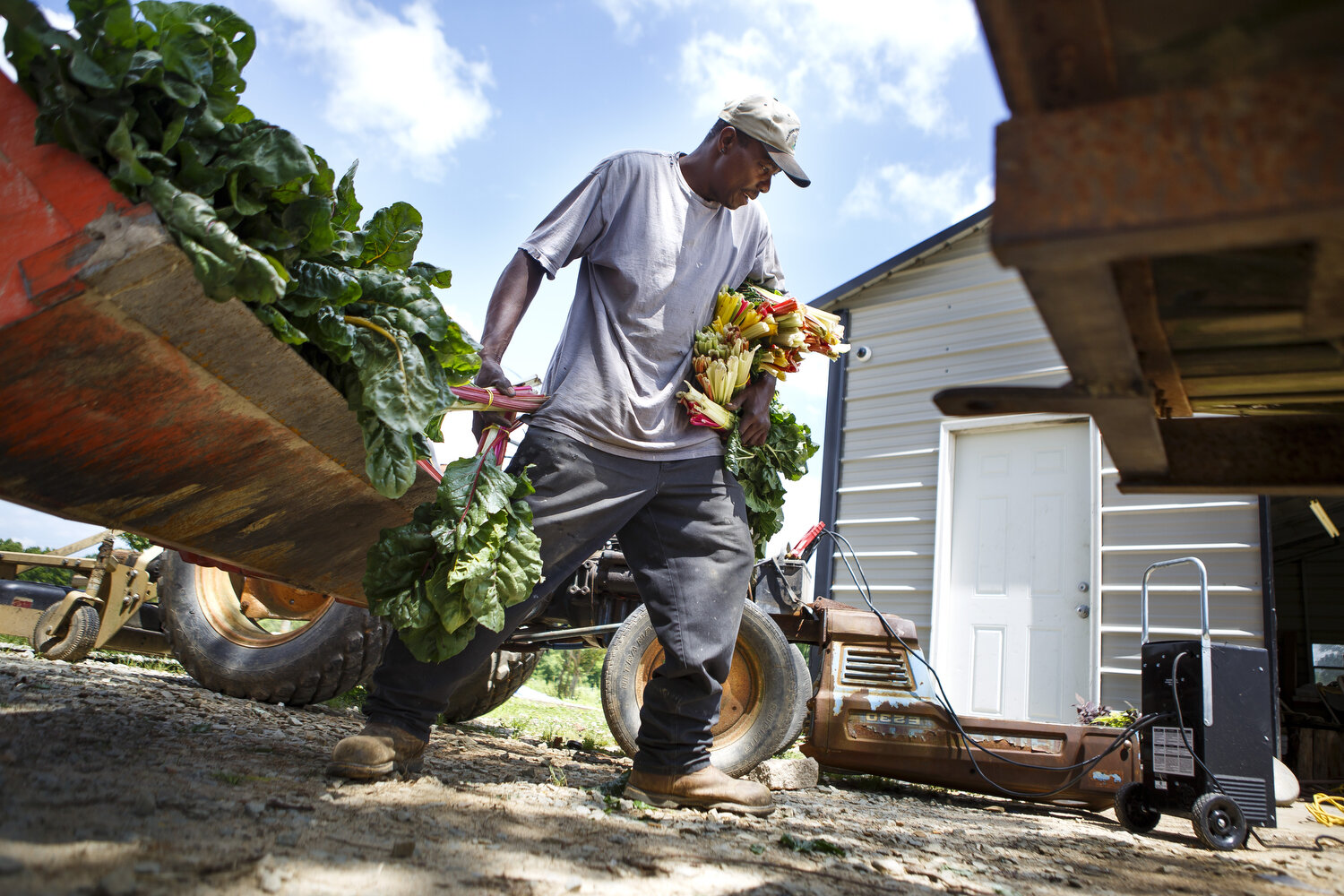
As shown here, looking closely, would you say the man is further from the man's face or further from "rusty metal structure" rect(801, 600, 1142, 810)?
"rusty metal structure" rect(801, 600, 1142, 810)

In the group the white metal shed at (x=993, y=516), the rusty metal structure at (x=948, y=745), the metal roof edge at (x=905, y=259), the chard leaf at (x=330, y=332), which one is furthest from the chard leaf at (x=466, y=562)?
the metal roof edge at (x=905, y=259)

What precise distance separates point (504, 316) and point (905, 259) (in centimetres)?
646

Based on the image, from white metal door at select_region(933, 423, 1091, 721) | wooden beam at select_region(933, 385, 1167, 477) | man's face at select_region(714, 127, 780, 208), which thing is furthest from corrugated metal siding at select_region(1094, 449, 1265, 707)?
wooden beam at select_region(933, 385, 1167, 477)

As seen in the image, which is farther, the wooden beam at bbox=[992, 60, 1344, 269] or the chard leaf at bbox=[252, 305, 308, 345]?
the chard leaf at bbox=[252, 305, 308, 345]

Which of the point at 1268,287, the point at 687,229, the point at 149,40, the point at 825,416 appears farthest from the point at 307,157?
the point at 825,416

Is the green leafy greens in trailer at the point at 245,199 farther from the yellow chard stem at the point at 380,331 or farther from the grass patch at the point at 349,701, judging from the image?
the grass patch at the point at 349,701

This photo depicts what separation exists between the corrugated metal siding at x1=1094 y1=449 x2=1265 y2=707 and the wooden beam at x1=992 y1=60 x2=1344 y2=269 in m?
6.08

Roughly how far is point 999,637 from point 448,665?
565 centimetres

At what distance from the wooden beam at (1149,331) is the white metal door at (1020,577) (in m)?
5.66

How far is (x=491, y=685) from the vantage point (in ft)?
15.6

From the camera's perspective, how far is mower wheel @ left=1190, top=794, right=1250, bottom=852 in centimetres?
314

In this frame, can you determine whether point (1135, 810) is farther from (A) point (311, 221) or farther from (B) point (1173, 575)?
(A) point (311, 221)

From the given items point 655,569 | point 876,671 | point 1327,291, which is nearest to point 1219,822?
point 876,671

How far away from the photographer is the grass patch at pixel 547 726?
484 cm
